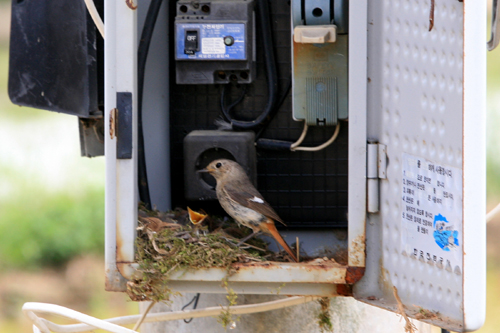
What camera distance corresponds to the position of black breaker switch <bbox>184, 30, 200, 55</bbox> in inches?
111

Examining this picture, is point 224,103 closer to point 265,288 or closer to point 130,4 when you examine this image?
point 130,4

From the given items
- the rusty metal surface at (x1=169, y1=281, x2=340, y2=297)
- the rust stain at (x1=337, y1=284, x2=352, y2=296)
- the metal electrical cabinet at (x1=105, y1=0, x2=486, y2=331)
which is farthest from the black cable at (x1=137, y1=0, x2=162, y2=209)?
the rust stain at (x1=337, y1=284, x2=352, y2=296)

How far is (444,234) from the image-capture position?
179cm

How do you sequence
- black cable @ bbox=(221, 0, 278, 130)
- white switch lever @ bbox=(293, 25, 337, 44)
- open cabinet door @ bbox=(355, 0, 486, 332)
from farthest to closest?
black cable @ bbox=(221, 0, 278, 130) → white switch lever @ bbox=(293, 25, 337, 44) → open cabinet door @ bbox=(355, 0, 486, 332)

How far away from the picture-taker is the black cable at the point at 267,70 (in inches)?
114

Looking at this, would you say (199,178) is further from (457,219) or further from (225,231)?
(457,219)

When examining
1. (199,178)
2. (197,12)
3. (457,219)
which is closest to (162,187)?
(199,178)

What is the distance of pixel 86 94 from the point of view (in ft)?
8.68

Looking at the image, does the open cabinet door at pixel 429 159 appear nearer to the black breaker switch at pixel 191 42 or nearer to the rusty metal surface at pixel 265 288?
the rusty metal surface at pixel 265 288

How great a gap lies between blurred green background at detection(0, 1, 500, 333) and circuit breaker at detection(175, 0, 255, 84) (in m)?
3.77

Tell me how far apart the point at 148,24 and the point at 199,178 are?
0.69 metres

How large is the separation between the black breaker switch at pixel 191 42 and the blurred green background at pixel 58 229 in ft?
12.4

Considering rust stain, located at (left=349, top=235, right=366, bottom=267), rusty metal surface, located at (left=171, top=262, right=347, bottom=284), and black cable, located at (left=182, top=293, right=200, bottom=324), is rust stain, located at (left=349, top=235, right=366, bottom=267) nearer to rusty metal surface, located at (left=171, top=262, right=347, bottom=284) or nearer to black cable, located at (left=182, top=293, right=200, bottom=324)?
rusty metal surface, located at (left=171, top=262, right=347, bottom=284)

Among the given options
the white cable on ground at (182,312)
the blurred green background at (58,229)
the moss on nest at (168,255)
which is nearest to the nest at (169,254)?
the moss on nest at (168,255)
